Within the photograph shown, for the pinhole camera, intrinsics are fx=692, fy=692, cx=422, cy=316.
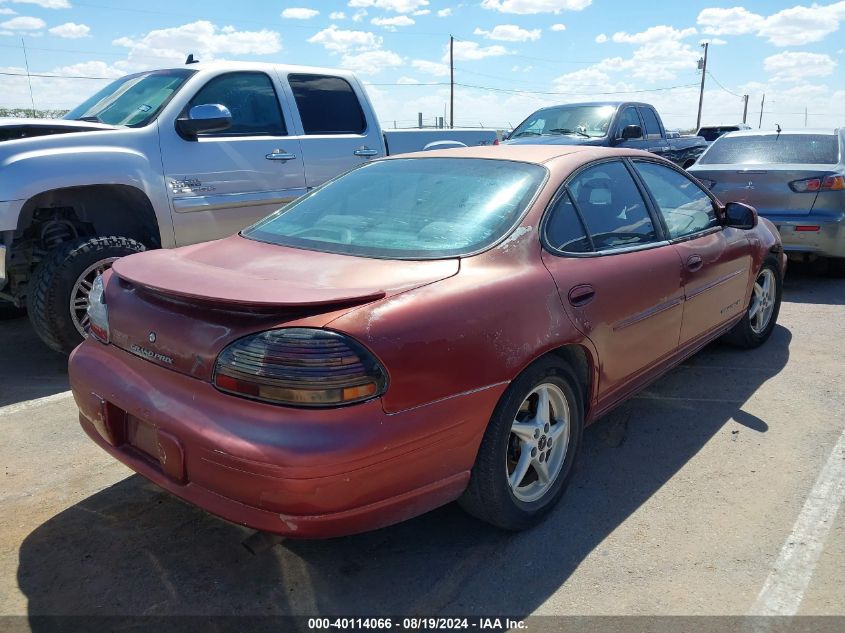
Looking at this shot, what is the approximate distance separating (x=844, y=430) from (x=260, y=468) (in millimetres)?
3259

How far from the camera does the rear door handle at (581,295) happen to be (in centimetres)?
286

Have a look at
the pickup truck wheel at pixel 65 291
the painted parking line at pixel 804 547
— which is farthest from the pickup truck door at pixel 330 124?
the painted parking line at pixel 804 547

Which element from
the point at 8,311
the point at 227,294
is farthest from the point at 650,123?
the point at 227,294

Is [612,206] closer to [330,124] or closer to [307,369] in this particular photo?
[307,369]

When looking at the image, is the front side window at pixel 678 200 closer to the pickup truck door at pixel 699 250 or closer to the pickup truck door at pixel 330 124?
the pickup truck door at pixel 699 250

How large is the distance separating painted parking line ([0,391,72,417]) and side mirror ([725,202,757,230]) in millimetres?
4233

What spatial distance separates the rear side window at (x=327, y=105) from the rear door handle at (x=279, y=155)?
1.26 feet

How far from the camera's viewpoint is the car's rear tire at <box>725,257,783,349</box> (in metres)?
4.93

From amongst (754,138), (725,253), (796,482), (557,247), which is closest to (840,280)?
(754,138)

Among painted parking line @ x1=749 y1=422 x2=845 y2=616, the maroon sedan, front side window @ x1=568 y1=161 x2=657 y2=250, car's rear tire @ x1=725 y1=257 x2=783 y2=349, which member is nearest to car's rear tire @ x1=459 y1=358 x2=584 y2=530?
the maroon sedan

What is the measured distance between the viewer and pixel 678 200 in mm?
4078

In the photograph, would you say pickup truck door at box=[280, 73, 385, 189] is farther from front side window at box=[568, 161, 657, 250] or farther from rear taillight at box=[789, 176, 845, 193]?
rear taillight at box=[789, 176, 845, 193]

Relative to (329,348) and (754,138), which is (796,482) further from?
(754,138)

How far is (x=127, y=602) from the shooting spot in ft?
7.97
